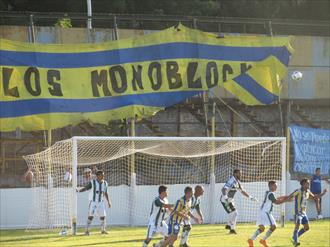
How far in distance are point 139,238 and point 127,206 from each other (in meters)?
4.50

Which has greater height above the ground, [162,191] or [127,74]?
[127,74]

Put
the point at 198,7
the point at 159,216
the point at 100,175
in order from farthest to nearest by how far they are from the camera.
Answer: the point at 198,7 < the point at 100,175 < the point at 159,216

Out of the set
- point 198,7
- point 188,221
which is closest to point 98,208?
point 188,221

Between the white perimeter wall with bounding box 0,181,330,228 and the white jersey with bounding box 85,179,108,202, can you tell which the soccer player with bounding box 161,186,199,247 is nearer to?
the white jersey with bounding box 85,179,108,202

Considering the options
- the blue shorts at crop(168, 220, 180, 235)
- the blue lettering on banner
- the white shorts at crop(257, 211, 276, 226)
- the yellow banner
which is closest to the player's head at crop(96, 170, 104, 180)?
the yellow banner

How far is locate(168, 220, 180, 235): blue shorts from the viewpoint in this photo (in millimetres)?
18578

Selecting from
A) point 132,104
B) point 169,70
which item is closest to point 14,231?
point 132,104

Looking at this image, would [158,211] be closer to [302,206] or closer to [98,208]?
[302,206]

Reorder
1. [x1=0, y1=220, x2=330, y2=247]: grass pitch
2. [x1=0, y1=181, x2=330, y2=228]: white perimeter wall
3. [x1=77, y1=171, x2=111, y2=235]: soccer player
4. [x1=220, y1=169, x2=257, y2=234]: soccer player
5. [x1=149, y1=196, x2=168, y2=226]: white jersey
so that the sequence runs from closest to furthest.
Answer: [x1=149, y1=196, x2=168, y2=226]: white jersey < [x1=0, y1=220, x2=330, y2=247]: grass pitch < [x1=77, y1=171, x2=111, y2=235]: soccer player < [x1=220, y1=169, x2=257, y2=234]: soccer player < [x1=0, y1=181, x2=330, y2=228]: white perimeter wall

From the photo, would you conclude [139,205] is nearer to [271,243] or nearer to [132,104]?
[132,104]

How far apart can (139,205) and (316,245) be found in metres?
8.03

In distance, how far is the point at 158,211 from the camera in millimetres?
19203

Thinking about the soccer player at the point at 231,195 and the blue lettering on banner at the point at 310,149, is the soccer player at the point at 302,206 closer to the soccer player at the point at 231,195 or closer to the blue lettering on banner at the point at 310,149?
the soccer player at the point at 231,195

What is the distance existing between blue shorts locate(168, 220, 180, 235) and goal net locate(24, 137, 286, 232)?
565 centimetres
